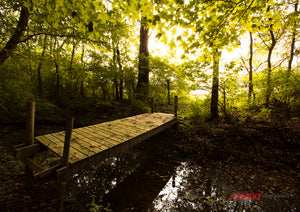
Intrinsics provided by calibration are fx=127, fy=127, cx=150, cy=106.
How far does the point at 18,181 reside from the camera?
372cm

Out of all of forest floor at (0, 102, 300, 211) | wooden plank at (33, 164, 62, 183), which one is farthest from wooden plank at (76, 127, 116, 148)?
forest floor at (0, 102, 300, 211)

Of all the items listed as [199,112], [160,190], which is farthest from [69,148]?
[199,112]

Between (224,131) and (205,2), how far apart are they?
18.5ft

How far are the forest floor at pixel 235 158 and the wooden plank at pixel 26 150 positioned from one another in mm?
1035

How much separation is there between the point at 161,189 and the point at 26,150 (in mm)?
3866

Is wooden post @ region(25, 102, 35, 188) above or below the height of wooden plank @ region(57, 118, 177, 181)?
above

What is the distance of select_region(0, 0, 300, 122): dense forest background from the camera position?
2.78 m

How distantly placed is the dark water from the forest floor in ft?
1.18

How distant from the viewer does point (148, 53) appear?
34.8ft

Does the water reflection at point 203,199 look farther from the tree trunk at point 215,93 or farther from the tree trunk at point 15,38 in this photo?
the tree trunk at point 15,38

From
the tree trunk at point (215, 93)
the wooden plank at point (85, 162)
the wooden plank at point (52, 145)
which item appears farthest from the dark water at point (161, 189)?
the tree trunk at point (215, 93)

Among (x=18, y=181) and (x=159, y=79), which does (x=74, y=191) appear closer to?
(x=18, y=181)

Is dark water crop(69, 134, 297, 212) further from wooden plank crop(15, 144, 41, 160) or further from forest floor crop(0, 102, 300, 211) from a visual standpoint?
wooden plank crop(15, 144, 41, 160)

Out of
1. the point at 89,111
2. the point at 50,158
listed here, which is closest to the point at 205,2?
the point at 50,158
